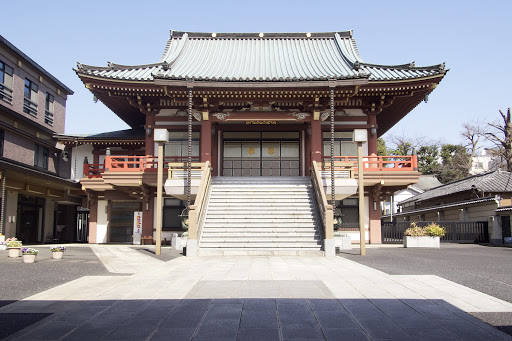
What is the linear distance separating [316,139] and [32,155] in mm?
20195

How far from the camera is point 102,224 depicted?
24.4 metres

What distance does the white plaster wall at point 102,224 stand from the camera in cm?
2423

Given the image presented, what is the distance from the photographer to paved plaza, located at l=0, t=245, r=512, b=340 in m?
5.14

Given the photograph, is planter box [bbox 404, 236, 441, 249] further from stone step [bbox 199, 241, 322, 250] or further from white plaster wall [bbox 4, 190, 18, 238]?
white plaster wall [bbox 4, 190, 18, 238]

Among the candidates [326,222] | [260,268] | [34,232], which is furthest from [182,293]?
[34,232]

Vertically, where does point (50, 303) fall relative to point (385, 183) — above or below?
→ below

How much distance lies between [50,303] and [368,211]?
17893mm

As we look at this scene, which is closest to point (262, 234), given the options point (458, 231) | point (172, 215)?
point (172, 215)

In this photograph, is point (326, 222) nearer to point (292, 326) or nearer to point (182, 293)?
point (182, 293)

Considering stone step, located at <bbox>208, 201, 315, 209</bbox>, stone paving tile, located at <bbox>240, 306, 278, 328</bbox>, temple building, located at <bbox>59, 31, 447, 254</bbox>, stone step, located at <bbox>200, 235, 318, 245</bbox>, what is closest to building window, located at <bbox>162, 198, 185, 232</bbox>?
temple building, located at <bbox>59, 31, 447, 254</bbox>

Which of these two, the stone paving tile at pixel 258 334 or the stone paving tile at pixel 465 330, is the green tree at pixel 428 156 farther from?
the stone paving tile at pixel 258 334

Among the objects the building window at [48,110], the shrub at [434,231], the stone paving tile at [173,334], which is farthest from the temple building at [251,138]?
the stone paving tile at [173,334]

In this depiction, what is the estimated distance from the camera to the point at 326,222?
14.7 meters

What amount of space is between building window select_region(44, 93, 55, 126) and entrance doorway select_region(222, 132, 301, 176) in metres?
16.7
